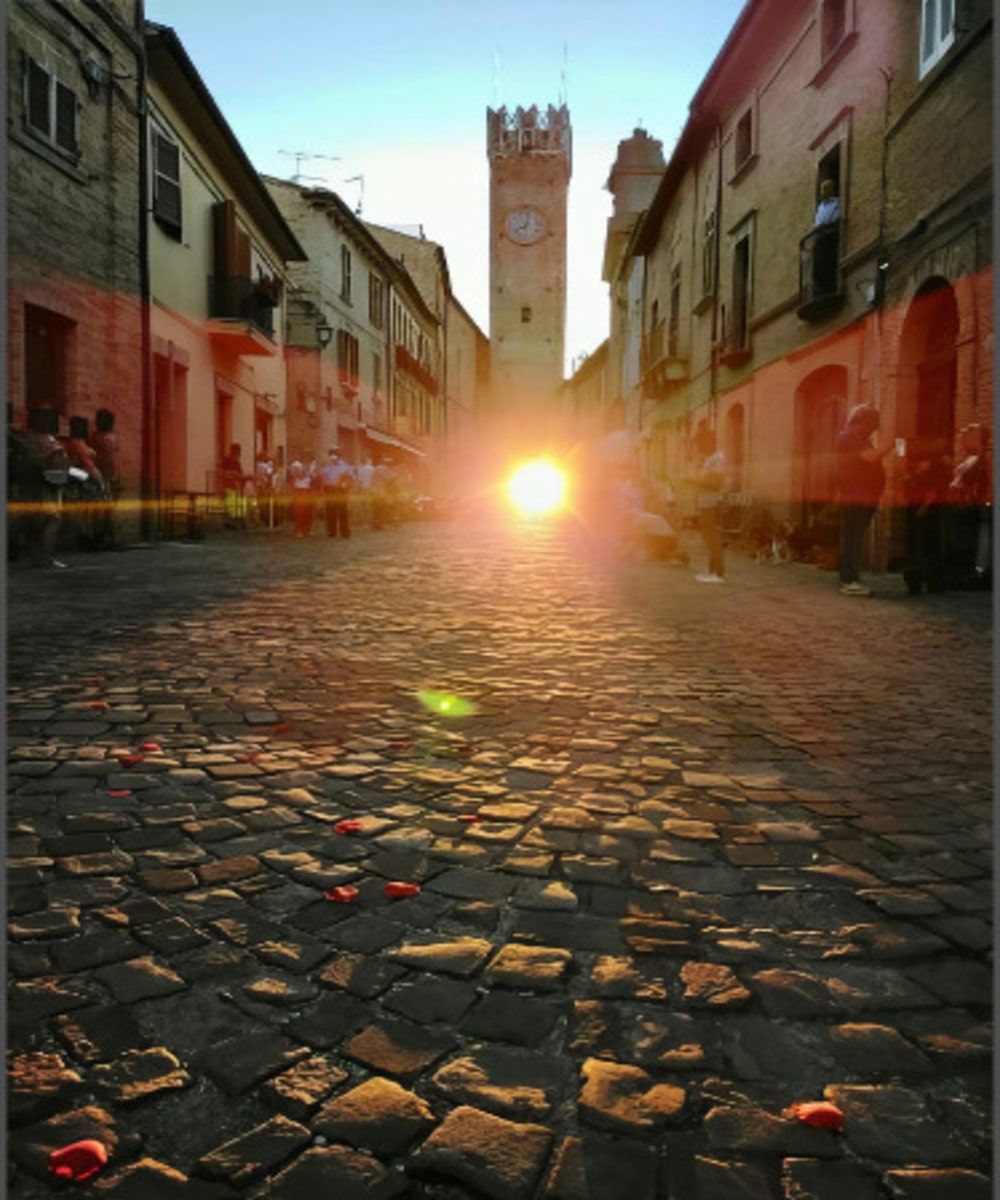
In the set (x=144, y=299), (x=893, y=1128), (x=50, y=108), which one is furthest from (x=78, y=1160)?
(x=144, y=299)

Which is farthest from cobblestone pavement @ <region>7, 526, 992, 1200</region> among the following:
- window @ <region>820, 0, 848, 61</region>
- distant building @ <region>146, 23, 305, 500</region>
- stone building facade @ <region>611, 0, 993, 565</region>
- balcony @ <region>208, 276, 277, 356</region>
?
balcony @ <region>208, 276, 277, 356</region>

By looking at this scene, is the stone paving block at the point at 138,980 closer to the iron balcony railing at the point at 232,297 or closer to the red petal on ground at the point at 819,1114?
the red petal on ground at the point at 819,1114

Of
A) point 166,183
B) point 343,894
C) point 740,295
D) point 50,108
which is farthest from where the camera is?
point 740,295

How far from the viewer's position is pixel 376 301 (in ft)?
120

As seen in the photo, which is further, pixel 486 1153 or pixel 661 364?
pixel 661 364

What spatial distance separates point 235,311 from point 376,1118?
1968cm

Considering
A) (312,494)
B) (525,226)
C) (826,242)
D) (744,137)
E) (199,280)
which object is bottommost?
(312,494)

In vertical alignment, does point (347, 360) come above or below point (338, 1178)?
above

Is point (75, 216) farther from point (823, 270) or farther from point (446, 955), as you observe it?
point (446, 955)

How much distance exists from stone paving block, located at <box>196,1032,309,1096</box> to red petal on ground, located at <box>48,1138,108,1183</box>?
212 mm

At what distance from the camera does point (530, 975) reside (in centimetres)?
197

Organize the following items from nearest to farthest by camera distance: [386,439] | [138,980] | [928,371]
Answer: [138,980]
[928,371]
[386,439]

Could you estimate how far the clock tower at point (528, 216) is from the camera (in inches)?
2234

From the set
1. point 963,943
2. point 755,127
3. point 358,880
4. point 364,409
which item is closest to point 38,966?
point 358,880
